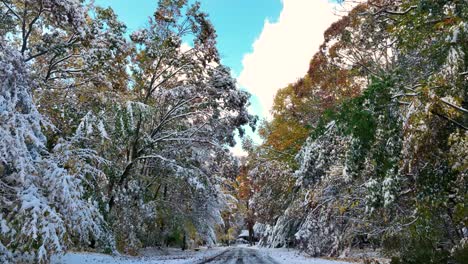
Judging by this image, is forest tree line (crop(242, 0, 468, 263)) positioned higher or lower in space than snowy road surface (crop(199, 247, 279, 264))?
higher

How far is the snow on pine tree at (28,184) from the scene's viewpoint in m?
7.75

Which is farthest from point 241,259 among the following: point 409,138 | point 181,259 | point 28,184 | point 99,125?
point 28,184

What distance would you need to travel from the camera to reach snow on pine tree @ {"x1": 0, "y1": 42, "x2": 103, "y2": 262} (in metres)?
7.75

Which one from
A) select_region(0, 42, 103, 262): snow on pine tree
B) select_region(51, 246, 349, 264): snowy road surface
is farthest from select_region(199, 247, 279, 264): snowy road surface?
select_region(0, 42, 103, 262): snow on pine tree

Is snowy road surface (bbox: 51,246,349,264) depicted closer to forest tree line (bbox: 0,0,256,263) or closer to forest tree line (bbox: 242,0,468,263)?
forest tree line (bbox: 0,0,256,263)

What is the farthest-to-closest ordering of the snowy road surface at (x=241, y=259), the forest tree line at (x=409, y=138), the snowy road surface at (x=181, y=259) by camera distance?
the snowy road surface at (x=241, y=259) → the snowy road surface at (x=181, y=259) → the forest tree line at (x=409, y=138)

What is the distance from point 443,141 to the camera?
928cm

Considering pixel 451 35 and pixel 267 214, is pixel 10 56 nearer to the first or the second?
pixel 451 35

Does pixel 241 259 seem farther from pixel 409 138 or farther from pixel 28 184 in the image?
pixel 28 184

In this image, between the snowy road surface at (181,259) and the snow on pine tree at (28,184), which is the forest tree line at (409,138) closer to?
→ the snowy road surface at (181,259)

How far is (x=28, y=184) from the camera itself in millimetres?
Result: 8484

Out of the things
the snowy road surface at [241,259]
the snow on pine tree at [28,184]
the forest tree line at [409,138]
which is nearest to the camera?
the snow on pine tree at [28,184]

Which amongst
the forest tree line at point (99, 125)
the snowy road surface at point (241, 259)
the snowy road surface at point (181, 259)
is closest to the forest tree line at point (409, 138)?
the snowy road surface at point (181, 259)

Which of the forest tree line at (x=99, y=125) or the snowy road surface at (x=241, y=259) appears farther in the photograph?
the snowy road surface at (x=241, y=259)
